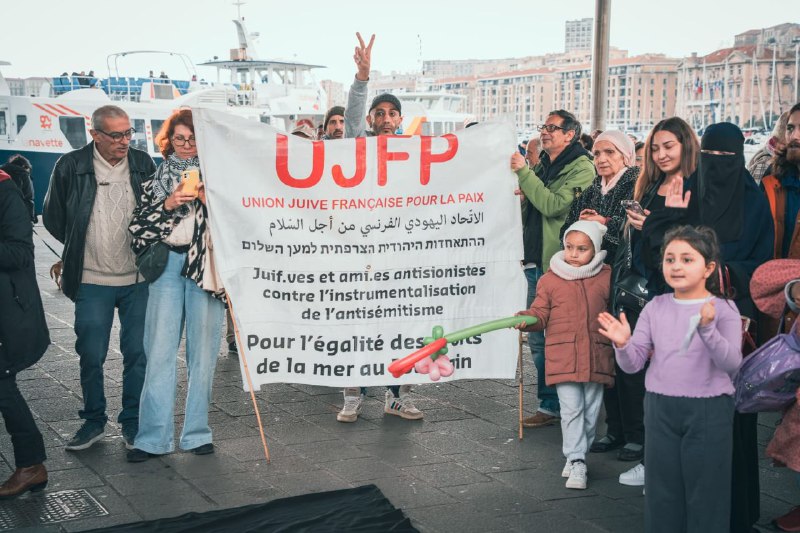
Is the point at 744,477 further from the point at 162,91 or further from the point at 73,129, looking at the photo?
the point at 162,91

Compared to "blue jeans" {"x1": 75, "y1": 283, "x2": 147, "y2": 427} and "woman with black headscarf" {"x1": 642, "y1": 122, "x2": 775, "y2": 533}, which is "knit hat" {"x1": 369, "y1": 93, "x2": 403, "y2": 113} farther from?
"woman with black headscarf" {"x1": 642, "y1": 122, "x2": 775, "y2": 533}

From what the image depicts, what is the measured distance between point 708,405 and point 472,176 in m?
2.24

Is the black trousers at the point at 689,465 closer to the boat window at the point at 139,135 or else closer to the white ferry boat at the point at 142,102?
the white ferry boat at the point at 142,102

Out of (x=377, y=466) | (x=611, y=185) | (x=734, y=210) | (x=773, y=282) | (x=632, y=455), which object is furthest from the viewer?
(x=611, y=185)

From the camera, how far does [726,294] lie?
4.44 m

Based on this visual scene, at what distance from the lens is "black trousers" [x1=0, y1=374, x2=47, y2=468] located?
4777 millimetres

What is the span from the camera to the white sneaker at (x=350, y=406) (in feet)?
20.1

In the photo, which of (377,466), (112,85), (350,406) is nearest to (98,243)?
(350,406)

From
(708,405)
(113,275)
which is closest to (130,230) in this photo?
(113,275)

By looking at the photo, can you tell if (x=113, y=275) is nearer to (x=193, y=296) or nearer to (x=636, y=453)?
(x=193, y=296)

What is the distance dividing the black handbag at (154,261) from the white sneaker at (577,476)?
7.97ft

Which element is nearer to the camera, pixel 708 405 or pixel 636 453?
pixel 708 405

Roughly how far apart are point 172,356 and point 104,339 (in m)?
0.47

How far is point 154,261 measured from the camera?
209 inches
